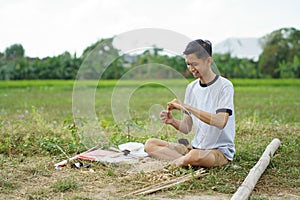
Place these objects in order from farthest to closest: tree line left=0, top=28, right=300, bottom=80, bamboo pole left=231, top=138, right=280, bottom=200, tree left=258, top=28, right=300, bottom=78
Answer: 1. tree left=258, top=28, right=300, bottom=78
2. tree line left=0, top=28, right=300, bottom=80
3. bamboo pole left=231, top=138, right=280, bottom=200

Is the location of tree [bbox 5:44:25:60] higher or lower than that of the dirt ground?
higher

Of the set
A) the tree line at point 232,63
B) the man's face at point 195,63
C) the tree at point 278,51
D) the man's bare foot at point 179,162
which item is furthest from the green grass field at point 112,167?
the tree at point 278,51

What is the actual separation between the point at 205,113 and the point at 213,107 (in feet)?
0.58

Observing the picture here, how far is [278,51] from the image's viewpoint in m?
22.6

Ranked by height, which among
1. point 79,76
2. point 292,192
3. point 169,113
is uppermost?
point 79,76

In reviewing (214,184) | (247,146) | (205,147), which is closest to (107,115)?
(247,146)

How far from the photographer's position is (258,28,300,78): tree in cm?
2217

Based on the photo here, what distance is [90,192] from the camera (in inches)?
131

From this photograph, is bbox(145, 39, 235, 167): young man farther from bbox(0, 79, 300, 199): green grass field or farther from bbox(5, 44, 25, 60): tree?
bbox(5, 44, 25, 60): tree

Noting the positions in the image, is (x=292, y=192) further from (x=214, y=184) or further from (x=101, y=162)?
(x=101, y=162)

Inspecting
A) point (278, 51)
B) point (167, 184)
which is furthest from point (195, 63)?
point (278, 51)

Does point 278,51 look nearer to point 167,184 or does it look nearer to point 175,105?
point 175,105

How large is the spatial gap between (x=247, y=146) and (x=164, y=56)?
4.25ft

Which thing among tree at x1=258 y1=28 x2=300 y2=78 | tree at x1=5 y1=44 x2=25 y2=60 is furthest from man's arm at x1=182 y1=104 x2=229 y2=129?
tree at x1=258 y1=28 x2=300 y2=78
